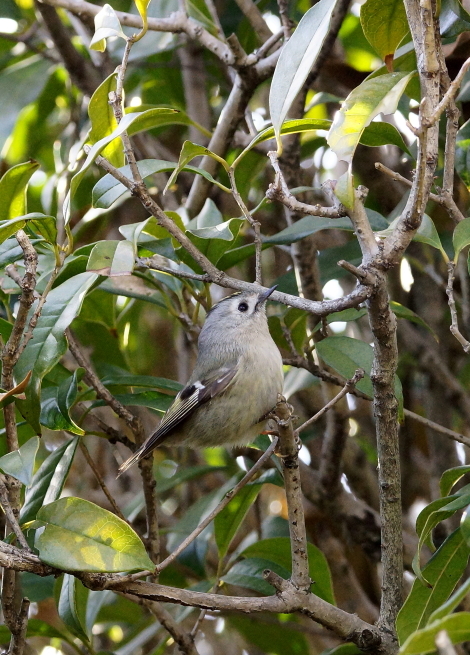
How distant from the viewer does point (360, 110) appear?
1.33 meters

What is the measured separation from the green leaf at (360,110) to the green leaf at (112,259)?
0.39m

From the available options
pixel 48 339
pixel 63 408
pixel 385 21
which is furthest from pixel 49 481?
pixel 385 21

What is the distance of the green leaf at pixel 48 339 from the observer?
1.51 meters

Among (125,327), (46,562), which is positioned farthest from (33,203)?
(46,562)

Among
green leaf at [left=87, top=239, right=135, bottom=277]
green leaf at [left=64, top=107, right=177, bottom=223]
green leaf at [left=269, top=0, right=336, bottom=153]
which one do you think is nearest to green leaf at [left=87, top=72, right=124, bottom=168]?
green leaf at [left=64, top=107, right=177, bottom=223]

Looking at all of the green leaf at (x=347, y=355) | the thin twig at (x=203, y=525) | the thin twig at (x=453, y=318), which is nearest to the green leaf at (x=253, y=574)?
the thin twig at (x=203, y=525)

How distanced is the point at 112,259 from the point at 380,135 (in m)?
0.68

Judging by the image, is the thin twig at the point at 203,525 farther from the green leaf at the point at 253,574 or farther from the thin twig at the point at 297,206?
the thin twig at the point at 297,206

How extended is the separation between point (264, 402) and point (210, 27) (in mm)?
1138

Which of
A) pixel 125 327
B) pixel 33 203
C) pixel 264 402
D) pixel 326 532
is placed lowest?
pixel 326 532

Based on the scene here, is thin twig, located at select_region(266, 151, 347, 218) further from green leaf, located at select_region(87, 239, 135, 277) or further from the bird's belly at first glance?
the bird's belly

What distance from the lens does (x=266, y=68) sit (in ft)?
7.19

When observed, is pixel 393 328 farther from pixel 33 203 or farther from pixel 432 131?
pixel 33 203

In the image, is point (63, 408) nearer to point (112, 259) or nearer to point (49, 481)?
point (49, 481)
